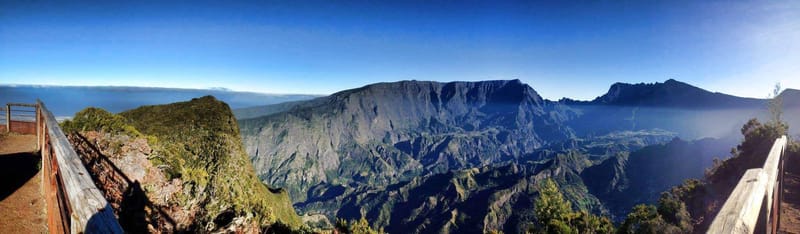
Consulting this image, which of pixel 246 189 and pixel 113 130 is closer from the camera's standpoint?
pixel 113 130

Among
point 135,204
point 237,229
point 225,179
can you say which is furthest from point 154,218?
point 225,179

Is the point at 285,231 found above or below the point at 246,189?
below

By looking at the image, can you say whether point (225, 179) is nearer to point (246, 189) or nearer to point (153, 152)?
point (246, 189)

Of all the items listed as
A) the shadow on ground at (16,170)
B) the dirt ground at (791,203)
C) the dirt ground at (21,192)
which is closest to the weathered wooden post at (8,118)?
the dirt ground at (21,192)

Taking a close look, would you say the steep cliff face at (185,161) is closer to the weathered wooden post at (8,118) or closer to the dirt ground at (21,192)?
the dirt ground at (21,192)

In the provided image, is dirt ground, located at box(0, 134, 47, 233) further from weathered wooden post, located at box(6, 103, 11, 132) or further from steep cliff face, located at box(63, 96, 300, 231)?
weathered wooden post, located at box(6, 103, 11, 132)

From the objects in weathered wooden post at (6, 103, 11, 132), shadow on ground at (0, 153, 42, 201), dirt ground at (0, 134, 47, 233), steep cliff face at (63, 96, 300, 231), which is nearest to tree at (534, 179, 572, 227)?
steep cliff face at (63, 96, 300, 231)
